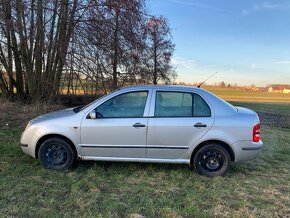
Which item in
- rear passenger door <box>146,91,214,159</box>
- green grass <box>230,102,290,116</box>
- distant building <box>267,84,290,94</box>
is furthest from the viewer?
distant building <box>267,84,290,94</box>

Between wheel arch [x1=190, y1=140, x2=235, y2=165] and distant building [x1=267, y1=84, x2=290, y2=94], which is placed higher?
distant building [x1=267, y1=84, x2=290, y2=94]

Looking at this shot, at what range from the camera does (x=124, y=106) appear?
594cm

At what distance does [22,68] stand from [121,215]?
12.4 m

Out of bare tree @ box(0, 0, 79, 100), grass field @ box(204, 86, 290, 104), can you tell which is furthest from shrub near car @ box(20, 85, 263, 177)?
grass field @ box(204, 86, 290, 104)

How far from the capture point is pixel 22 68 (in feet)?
49.1

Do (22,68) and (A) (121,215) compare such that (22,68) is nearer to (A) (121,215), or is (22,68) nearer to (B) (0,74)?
(B) (0,74)

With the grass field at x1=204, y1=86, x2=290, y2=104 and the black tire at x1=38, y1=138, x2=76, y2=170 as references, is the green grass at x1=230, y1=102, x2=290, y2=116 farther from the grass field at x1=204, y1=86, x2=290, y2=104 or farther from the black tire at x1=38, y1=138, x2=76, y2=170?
the black tire at x1=38, y1=138, x2=76, y2=170

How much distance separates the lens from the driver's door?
5.76 m

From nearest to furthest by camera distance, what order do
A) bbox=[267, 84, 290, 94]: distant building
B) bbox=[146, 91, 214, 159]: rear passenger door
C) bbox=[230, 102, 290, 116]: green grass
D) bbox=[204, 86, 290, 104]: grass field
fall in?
1. bbox=[146, 91, 214, 159]: rear passenger door
2. bbox=[230, 102, 290, 116]: green grass
3. bbox=[204, 86, 290, 104]: grass field
4. bbox=[267, 84, 290, 94]: distant building

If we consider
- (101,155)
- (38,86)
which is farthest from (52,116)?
(38,86)

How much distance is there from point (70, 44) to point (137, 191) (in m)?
9.41

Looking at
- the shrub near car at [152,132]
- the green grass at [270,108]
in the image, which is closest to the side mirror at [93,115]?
the shrub near car at [152,132]

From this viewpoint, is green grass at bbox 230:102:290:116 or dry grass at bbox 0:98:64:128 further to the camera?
green grass at bbox 230:102:290:116

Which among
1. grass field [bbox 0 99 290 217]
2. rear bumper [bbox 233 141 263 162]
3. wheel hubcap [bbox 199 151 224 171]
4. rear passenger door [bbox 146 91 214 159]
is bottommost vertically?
grass field [bbox 0 99 290 217]
